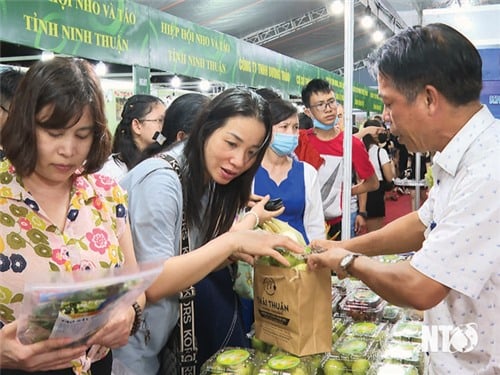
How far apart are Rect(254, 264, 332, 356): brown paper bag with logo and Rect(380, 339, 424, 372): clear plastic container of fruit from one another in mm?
169

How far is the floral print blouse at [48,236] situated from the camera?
1.24 meters

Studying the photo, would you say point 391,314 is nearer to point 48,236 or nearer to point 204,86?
point 48,236

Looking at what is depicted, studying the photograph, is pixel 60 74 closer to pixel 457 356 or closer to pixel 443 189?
pixel 443 189

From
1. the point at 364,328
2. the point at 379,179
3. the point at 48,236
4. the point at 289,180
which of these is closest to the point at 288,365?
the point at 364,328

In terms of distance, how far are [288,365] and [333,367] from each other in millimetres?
129

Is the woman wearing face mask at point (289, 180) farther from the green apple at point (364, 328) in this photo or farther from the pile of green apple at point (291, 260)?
the pile of green apple at point (291, 260)

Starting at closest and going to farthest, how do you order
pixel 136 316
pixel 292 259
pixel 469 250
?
pixel 469 250, pixel 136 316, pixel 292 259

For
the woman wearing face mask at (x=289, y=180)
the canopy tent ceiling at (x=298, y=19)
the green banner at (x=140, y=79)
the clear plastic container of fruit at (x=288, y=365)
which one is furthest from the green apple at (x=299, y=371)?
the canopy tent ceiling at (x=298, y=19)

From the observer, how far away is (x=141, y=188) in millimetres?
1557

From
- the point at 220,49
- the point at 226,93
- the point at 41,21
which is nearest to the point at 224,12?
the point at 220,49

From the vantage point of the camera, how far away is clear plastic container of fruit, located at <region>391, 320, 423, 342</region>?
1.61 meters

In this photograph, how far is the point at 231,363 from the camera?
1479 millimetres

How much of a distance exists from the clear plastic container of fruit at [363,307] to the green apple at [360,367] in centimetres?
35

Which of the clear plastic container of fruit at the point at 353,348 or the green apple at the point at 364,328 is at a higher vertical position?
the green apple at the point at 364,328
